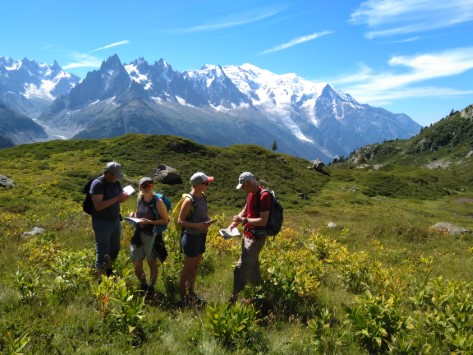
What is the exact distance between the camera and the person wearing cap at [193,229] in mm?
7285

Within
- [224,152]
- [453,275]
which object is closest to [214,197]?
[224,152]

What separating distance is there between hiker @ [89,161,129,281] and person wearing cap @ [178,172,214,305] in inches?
61.0

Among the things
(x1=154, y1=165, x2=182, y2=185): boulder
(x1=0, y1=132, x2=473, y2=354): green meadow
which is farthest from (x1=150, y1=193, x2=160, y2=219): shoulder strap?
(x1=154, y1=165, x2=182, y2=185): boulder

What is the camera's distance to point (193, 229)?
24.3ft

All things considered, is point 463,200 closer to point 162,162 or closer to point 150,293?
point 162,162

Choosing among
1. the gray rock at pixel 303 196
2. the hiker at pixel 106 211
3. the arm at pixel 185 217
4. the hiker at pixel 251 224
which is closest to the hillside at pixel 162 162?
the gray rock at pixel 303 196

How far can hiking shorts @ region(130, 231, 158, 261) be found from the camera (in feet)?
25.6

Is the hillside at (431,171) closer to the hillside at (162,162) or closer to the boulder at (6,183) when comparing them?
the hillside at (162,162)

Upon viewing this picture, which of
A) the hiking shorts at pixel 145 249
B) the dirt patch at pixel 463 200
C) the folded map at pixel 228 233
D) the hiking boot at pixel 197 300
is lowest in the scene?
the dirt patch at pixel 463 200

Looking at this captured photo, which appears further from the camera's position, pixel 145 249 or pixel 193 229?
pixel 145 249

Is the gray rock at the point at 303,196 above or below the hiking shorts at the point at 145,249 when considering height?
below

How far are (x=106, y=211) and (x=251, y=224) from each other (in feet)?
10.5

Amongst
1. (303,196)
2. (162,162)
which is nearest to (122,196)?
(303,196)

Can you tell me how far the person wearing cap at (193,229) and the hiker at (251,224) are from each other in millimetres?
721
